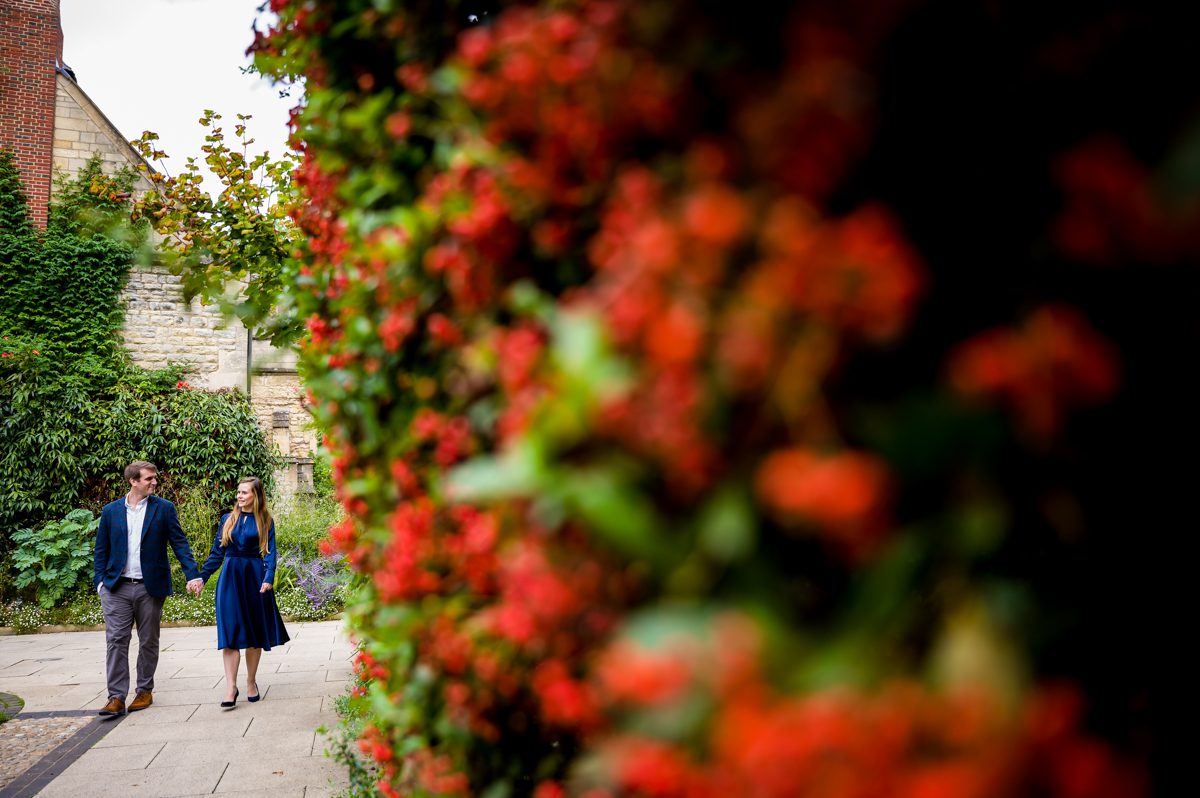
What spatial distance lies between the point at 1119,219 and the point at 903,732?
0.41 meters

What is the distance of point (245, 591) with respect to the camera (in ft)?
22.4

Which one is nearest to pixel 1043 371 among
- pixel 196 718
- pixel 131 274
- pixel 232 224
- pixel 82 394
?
pixel 232 224

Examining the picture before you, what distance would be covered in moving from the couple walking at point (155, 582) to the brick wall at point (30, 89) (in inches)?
386

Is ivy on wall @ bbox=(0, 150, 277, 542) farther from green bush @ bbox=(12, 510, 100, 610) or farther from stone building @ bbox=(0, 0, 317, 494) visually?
green bush @ bbox=(12, 510, 100, 610)

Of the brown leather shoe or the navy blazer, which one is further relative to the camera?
the navy blazer

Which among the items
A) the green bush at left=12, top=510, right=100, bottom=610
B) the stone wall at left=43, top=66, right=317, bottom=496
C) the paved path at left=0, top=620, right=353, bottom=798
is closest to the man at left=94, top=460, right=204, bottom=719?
the paved path at left=0, top=620, right=353, bottom=798

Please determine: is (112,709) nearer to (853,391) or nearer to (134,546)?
(134,546)

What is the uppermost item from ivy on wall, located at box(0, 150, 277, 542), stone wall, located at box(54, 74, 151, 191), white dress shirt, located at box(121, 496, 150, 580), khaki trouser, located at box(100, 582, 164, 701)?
stone wall, located at box(54, 74, 151, 191)

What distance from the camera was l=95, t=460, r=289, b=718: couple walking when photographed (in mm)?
6762

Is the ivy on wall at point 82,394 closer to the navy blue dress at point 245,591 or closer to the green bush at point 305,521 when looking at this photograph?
the green bush at point 305,521

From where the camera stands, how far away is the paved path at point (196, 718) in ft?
16.8

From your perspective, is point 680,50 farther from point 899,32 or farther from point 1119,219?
point 1119,219

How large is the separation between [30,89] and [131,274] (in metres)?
3.93

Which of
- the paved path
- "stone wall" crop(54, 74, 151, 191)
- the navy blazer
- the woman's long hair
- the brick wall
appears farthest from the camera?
"stone wall" crop(54, 74, 151, 191)
